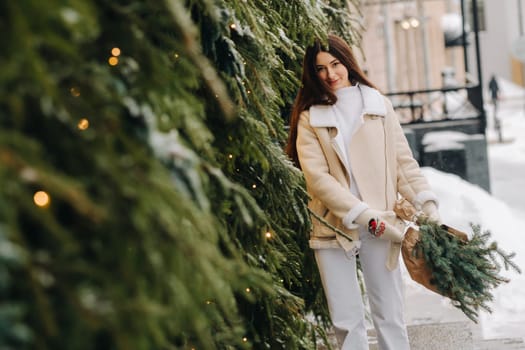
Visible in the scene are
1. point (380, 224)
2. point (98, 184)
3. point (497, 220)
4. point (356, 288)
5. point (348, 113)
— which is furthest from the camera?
point (497, 220)

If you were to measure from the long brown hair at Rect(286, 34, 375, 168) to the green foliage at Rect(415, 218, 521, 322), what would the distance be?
2.55 feet

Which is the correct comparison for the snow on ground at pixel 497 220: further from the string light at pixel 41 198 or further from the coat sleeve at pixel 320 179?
the string light at pixel 41 198

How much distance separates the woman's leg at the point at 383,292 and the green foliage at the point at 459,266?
0.64 ft

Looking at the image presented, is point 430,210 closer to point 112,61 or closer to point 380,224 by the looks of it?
point 380,224

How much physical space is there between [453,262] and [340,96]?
1.02 m

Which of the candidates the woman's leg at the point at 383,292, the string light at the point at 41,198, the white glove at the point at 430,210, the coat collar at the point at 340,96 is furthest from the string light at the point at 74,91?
the white glove at the point at 430,210

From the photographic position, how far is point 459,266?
505 centimetres

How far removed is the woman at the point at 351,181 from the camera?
512cm

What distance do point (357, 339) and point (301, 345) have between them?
86 cm

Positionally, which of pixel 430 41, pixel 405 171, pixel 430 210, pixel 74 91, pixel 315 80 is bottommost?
pixel 430 41

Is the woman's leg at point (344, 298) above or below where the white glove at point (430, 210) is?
below

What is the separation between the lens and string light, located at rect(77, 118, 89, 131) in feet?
7.56

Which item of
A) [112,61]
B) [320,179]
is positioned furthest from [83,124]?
[320,179]

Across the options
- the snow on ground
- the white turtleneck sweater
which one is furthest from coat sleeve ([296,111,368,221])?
the snow on ground
